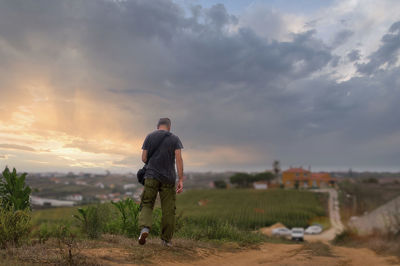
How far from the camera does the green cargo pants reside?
5.70 meters

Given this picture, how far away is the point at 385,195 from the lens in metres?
51.1

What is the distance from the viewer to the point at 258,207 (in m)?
69.8

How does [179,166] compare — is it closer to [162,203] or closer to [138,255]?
[162,203]

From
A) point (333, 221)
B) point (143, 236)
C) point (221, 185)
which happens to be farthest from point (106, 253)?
point (221, 185)

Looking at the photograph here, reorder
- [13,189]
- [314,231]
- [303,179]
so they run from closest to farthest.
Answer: [13,189]
[314,231]
[303,179]

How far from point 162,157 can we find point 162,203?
0.82 meters

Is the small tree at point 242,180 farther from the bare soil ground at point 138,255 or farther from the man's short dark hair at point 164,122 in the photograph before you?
the man's short dark hair at point 164,122

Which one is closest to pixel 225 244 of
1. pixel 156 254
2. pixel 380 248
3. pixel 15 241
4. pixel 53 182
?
pixel 156 254

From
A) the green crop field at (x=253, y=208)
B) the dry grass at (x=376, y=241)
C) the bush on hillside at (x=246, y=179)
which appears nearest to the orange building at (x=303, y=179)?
the bush on hillside at (x=246, y=179)

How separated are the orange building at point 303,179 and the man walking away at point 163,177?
102 metres

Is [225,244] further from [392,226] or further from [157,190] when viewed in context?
[392,226]

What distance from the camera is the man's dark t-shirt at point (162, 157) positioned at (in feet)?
19.0

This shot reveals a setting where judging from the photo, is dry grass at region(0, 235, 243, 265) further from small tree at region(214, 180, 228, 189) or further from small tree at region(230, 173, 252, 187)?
small tree at region(214, 180, 228, 189)

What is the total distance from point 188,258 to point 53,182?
414ft
